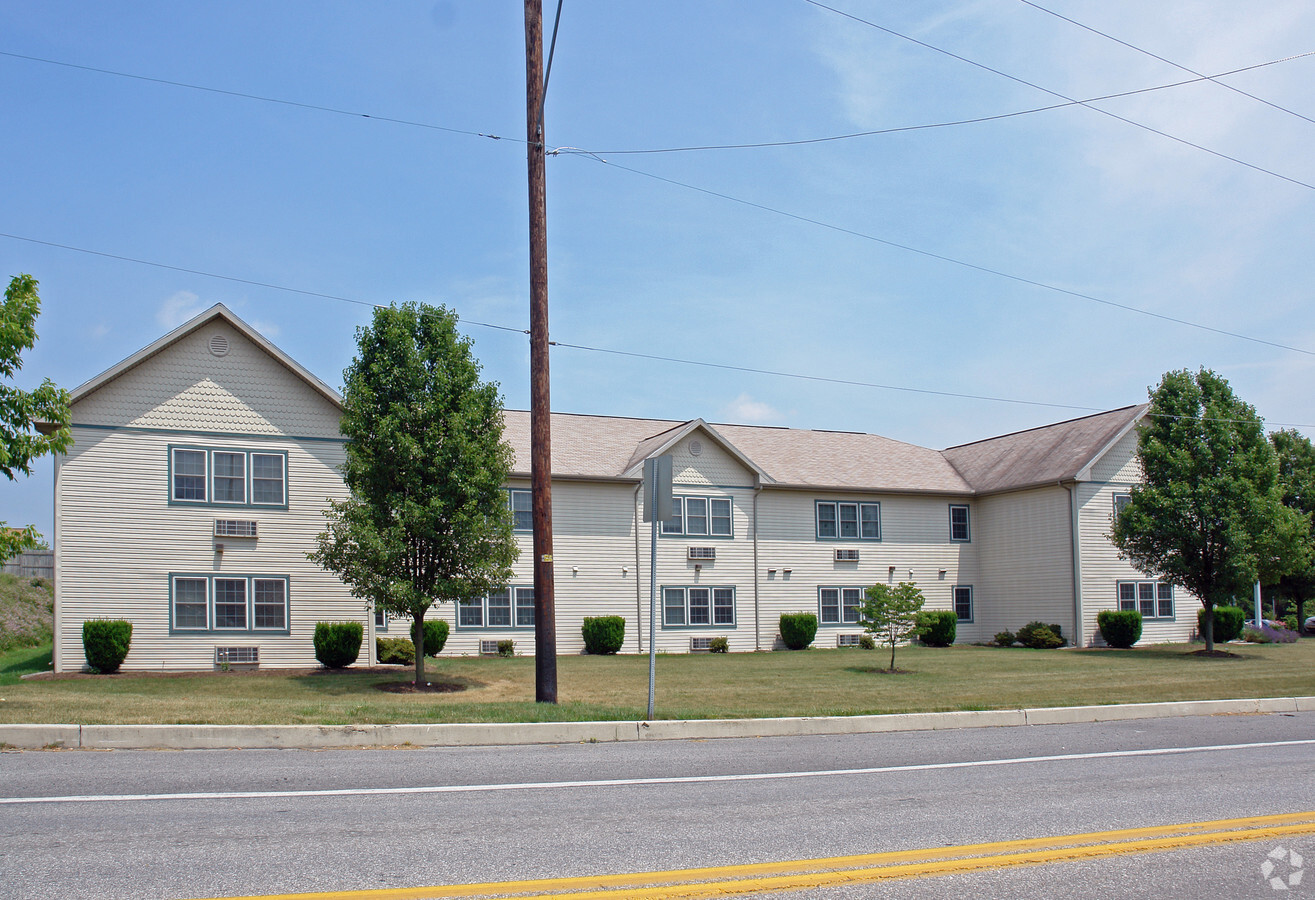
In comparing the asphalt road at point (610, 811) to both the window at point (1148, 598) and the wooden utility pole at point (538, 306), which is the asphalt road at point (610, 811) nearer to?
the wooden utility pole at point (538, 306)

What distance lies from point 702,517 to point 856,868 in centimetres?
2575

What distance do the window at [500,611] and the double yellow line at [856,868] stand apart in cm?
2264

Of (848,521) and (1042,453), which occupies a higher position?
(1042,453)

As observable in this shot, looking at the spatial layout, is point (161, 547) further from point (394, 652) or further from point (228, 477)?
point (394, 652)

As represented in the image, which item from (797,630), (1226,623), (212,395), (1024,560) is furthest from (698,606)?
(1226,623)

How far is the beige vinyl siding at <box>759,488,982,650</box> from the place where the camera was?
3241 centimetres

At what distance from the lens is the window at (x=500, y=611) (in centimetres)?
2820

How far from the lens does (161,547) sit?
2281cm

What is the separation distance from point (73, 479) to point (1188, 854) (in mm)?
22681

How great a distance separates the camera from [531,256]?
596 inches

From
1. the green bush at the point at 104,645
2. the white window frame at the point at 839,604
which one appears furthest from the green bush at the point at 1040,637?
the green bush at the point at 104,645

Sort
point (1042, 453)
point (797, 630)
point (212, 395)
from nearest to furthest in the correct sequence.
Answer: point (212, 395)
point (797, 630)
point (1042, 453)

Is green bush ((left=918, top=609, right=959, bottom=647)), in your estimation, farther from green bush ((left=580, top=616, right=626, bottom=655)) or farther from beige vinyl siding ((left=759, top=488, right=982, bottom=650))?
green bush ((left=580, top=616, right=626, bottom=655))

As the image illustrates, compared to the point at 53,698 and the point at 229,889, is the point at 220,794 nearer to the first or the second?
the point at 229,889
